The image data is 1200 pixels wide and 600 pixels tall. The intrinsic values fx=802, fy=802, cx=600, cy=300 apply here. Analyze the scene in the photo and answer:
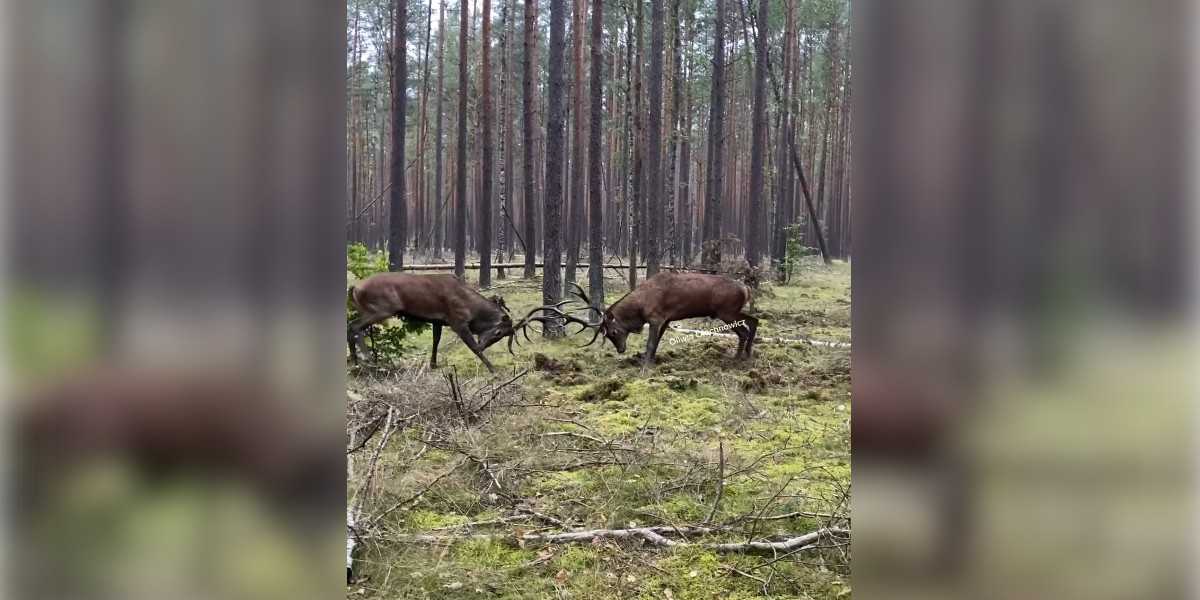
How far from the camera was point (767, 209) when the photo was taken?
81.3 feet

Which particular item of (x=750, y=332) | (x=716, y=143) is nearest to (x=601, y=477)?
(x=750, y=332)

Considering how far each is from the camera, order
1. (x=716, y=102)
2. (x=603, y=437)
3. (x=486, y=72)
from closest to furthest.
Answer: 1. (x=603, y=437)
2. (x=486, y=72)
3. (x=716, y=102)

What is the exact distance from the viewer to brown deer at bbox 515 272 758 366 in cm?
749

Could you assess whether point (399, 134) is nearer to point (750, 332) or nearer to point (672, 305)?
point (672, 305)

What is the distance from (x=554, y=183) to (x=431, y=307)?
116 inches

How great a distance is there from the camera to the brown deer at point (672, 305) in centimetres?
749

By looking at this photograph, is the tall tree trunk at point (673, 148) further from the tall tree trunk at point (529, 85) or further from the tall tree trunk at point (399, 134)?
the tall tree trunk at point (399, 134)

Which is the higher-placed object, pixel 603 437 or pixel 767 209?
pixel 767 209

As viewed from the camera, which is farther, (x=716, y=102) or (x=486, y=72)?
(x=716, y=102)
